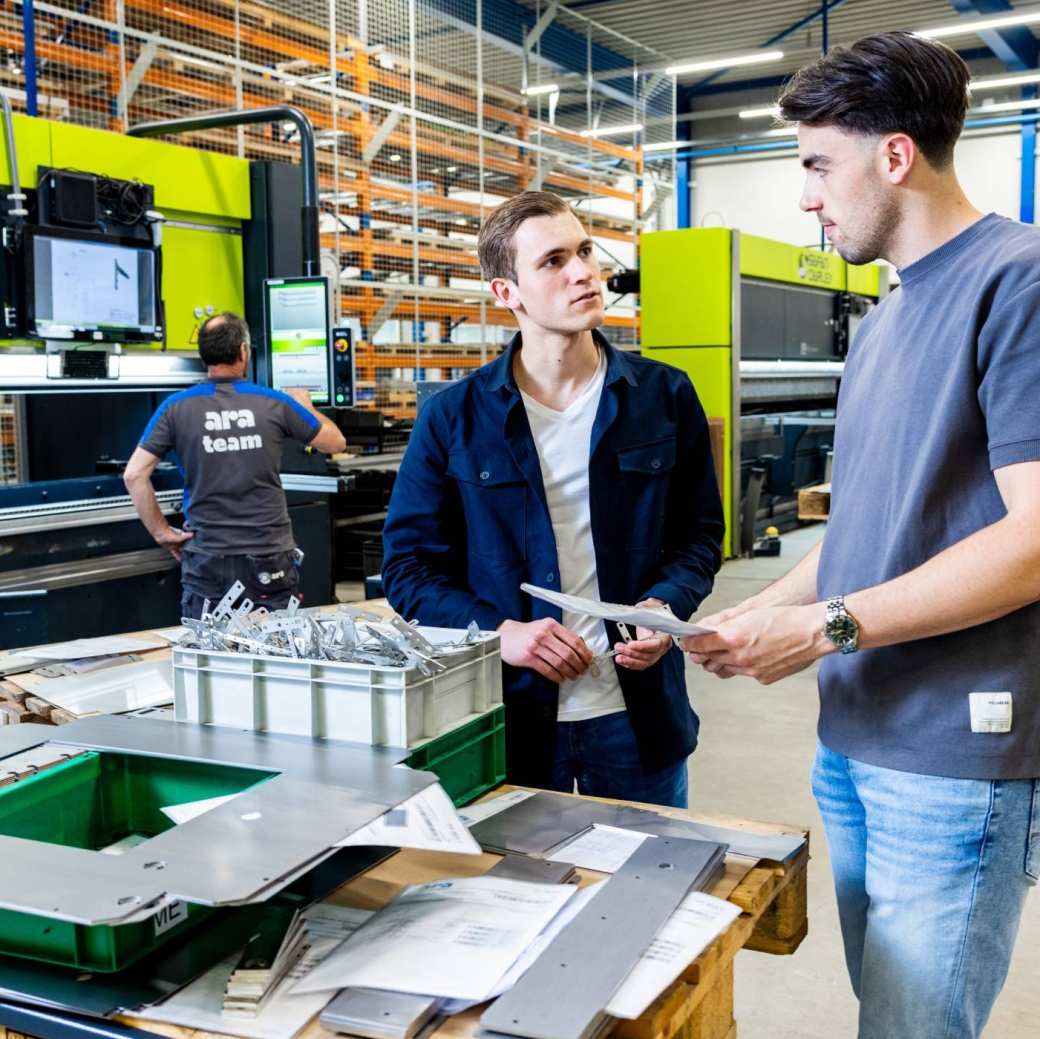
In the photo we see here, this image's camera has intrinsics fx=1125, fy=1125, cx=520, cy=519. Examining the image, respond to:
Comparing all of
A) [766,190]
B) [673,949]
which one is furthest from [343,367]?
[766,190]

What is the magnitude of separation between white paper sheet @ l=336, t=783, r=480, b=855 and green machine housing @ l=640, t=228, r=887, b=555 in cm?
627

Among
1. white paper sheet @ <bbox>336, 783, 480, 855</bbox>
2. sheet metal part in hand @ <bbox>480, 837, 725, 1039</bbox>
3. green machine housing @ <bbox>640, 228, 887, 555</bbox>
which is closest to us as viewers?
sheet metal part in hand @ <bbox>480, 837, 725, 1039</bbox>

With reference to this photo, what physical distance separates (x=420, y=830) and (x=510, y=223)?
105 cm

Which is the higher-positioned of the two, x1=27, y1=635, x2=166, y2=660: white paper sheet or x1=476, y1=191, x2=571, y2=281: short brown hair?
x1=476, y1=191, x2=571, y2=281: short brown hair

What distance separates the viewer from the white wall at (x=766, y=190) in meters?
13.3

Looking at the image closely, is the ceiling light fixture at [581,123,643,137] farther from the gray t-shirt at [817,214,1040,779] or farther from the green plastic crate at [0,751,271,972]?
the green plastic crate at [0,751,271,972]

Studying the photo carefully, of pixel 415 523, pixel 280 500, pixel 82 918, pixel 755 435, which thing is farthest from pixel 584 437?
pixel 755 435

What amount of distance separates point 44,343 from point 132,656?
6.34ft

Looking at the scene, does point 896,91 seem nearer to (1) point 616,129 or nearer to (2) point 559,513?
(2) point 559,513

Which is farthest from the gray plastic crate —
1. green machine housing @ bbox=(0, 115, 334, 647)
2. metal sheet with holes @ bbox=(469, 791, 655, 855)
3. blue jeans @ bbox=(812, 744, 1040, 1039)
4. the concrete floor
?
green machine housing @ bbox=(0, 115, 334, 647)

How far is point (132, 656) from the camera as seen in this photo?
2.24 m

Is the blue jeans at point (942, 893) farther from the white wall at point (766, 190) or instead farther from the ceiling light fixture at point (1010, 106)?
the white wall at point (766, 190)

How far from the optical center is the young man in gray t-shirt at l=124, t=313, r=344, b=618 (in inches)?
148

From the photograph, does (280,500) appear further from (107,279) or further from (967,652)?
(967,652)
